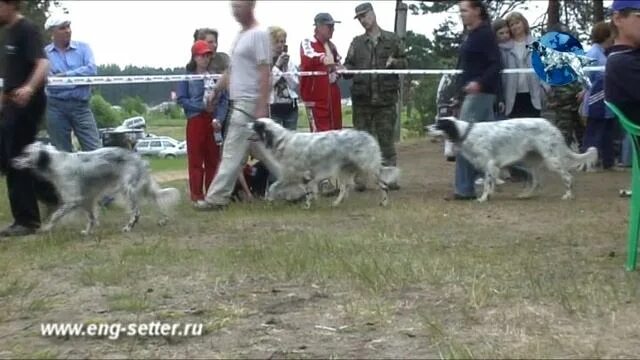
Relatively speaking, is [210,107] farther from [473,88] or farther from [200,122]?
[473,88]

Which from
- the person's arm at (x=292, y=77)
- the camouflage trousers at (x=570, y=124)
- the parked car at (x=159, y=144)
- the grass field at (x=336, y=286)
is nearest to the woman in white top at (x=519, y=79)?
the person's arm at (x=292, y=77)

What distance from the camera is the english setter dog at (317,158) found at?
30.3 feet

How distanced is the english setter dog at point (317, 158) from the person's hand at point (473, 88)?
3.35 feet

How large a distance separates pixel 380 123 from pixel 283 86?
4.05 ft

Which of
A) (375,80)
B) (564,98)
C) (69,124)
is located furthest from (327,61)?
(564,98)

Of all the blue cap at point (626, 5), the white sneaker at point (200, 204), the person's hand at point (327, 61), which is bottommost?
the white sneaker at point (200, 204)

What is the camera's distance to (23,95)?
7.50m

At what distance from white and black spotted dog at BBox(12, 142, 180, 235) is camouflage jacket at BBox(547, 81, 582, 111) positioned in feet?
22.4

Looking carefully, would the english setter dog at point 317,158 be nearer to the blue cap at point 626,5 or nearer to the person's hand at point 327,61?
the person's hand at point 327,61

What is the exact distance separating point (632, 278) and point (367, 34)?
6023 millimetres

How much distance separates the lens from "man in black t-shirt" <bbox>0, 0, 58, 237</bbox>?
7672 mm

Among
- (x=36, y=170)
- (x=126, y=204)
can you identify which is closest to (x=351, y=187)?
(x=126, y=204)

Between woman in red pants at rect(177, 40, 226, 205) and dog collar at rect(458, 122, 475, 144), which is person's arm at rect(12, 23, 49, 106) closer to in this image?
woman in red pants at rect(177, 40, 226, 205)

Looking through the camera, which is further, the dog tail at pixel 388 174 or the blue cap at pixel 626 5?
the dog tail at pixel 388 174
